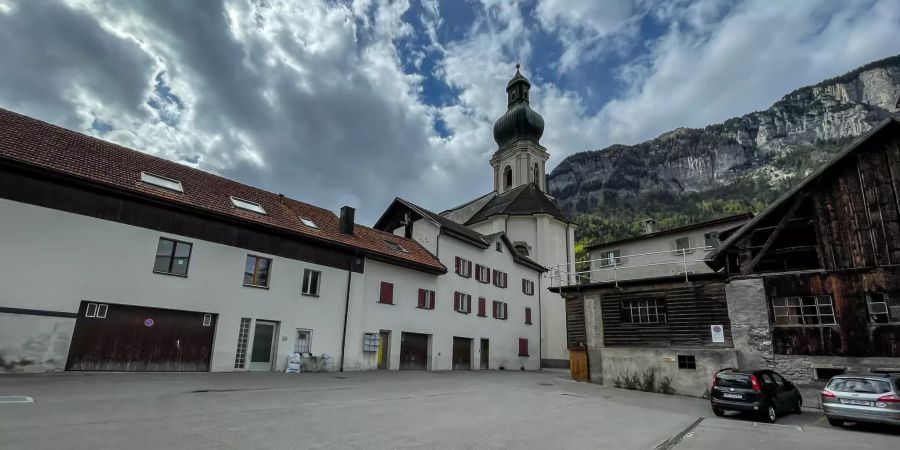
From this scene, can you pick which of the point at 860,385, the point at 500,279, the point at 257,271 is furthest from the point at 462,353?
the point at 860,385

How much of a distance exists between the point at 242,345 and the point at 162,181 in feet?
25.0

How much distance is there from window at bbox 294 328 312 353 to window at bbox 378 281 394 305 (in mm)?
4649

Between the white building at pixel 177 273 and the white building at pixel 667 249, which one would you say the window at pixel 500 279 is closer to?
the white building at pixel 667 249

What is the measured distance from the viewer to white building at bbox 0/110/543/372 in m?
15.0

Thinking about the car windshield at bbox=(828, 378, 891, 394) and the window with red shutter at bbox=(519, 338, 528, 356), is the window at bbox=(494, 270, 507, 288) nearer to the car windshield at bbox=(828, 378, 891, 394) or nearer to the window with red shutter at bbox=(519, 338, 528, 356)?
the window with red shutter at bbox=(519, 338, 528, 356)

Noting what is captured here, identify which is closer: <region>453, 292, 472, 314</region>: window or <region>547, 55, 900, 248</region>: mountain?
<region>453, 292, 472, 314</region>: window

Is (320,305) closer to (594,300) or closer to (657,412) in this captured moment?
(594,300)

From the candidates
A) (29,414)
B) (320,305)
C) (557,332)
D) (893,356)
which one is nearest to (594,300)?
(893,356)

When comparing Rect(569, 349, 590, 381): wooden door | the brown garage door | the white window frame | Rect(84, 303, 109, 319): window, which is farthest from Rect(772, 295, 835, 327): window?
Rect(84, 303, 109, 319): window

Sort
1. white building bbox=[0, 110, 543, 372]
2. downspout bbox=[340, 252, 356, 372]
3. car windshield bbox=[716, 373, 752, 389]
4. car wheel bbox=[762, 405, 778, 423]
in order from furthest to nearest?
downspout bbox=[340, 252, 356, 372], white building bbox=[0, 110, 543, 372], car windshield bbox=[716, 373, 752, 389], car wheel bbox=[762, 405, 778, 423]

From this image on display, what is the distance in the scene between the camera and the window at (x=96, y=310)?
15883 mm

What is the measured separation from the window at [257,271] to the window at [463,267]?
13479mm

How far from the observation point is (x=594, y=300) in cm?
2356

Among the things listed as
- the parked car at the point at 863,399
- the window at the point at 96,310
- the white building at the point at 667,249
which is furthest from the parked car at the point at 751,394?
the window at the point at 96,310
